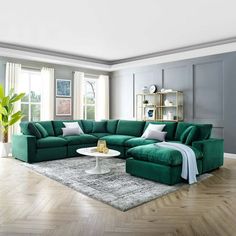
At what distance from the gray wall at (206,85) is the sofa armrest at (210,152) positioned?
1219 millimetres

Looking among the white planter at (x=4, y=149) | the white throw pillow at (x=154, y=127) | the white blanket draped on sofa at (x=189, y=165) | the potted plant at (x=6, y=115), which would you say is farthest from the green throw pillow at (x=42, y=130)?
the white blanket draped on sofa at (x=189, y=165)

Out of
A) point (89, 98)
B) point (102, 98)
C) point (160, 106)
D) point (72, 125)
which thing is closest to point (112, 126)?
point (72, 125)

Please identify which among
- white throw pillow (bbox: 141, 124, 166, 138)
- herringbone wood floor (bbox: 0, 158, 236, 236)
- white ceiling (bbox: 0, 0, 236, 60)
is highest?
white ceiling (bbox: 0, 0, 236, 60)

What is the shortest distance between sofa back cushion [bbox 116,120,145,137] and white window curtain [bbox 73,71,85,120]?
5.75 ft

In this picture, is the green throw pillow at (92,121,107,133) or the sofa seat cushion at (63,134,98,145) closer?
the sofa seat cushion at (63,134,98,145)

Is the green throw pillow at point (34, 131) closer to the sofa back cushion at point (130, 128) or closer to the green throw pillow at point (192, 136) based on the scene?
the sofa back cushion at point (130, 128)

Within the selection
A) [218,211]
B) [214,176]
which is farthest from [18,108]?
[218,211]

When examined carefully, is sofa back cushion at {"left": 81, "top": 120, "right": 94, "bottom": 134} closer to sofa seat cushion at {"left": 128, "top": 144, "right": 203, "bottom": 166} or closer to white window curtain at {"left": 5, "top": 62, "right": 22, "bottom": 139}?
white window curtain at {"left": 5, "top": 62, "right": 22, "bottom": 139}

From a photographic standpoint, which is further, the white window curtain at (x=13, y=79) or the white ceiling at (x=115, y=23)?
the white window curtain at (x=13, y=79)

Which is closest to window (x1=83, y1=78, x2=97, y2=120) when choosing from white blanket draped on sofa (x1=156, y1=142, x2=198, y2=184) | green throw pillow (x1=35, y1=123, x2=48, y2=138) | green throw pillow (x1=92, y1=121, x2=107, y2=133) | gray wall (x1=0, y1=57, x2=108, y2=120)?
gray wall (x1=0, y1=57, x2=108, y2=120)

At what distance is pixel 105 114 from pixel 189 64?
→ 3423 mm

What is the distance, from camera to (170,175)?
3.75m

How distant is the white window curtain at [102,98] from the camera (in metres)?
8.65

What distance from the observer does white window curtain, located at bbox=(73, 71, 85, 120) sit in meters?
7.94
